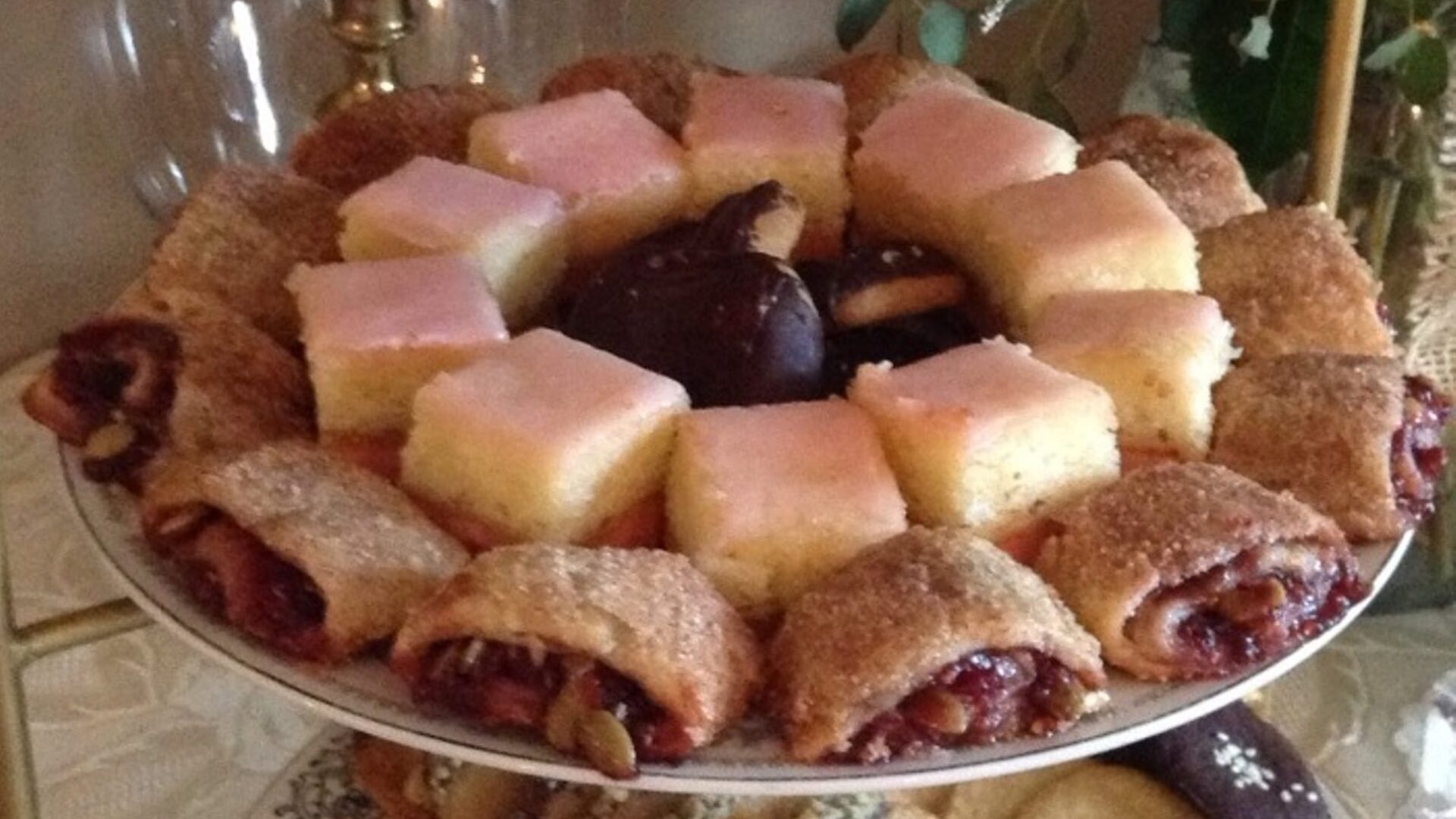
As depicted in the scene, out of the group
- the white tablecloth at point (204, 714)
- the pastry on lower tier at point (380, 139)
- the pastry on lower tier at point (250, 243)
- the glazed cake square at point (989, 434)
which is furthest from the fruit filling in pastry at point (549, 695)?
Result: the white tablecloth at point (204, 714)

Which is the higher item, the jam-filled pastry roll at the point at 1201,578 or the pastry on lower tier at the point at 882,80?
the pastry on lower tier at the point at 882,80

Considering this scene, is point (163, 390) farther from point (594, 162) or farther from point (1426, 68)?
point (1426, 68)

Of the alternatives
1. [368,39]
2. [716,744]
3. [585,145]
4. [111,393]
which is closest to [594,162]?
[585,145]

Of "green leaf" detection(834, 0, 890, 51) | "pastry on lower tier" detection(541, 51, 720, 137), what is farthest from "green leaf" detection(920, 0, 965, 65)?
"pastry on lower tier" detection(541, 51, 720, 137)

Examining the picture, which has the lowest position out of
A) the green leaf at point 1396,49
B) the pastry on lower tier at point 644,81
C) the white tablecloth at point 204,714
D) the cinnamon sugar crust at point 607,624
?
the white tablecloth at point 204,714

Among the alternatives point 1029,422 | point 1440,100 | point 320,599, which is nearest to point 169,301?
point 320,599

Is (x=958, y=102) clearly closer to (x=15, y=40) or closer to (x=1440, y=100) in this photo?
(x=1440, y=100)

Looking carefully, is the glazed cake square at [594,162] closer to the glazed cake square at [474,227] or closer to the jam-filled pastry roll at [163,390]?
the glazed cake square at [474,227]
